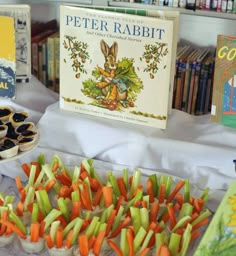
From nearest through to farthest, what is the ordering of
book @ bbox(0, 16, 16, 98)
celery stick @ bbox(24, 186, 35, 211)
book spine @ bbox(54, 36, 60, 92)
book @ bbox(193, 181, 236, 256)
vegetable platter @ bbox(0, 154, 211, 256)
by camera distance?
book @ bbox(193, 181, 236, 256) → vegetable platter @ bbox(0, 154, 211, 256) → celery stick @ bbox(24, 186, 35, 211) → book @ bbox(0, 16, 16, 98) → book spine @ bbox(54, 36, 60, 92)

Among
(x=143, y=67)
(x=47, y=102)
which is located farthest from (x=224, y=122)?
(x=47, y=102)

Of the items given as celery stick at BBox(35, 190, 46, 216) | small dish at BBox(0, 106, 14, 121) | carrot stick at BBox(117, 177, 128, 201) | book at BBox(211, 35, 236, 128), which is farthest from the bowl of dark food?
book at BBox(211, 35, 236, 128)

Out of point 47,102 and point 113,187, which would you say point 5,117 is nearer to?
point 47,102

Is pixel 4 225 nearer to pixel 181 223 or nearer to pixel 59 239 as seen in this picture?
pixel 59 239

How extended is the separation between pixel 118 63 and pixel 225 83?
0.83 ft

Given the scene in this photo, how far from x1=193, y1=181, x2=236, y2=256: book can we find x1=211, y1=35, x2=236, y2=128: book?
0.29 m

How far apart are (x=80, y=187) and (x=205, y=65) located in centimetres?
58

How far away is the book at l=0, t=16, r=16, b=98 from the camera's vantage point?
1315 millimetres

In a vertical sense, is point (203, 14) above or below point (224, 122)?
above

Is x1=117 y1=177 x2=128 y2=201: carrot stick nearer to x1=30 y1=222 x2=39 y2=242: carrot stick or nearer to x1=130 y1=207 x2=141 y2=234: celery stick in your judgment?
x1=130 y1=207 x2=141 y2=234: celery stick

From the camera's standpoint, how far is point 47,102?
1450mm

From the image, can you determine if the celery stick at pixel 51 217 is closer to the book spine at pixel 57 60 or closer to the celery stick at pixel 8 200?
Result: the celery stick at pixel 8 200

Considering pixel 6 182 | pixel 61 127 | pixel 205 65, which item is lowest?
pixel 6 182

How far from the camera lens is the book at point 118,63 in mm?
1181
